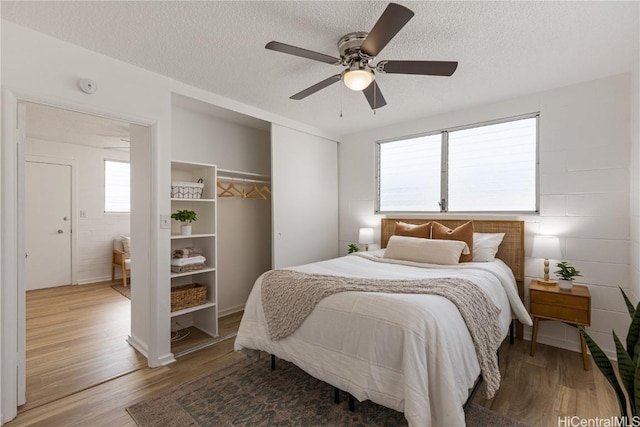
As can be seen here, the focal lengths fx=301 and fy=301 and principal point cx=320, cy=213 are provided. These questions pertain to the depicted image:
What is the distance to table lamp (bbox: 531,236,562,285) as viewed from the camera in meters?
2.76

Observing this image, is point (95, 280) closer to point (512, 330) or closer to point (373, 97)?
point (373, 97)

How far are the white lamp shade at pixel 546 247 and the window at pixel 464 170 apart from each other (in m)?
0.45

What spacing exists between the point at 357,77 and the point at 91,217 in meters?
5.54

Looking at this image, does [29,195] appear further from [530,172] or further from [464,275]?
[530,172]

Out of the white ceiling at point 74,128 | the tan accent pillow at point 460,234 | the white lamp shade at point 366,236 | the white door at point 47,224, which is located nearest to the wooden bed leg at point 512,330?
the tan accent pillow at point 460,234

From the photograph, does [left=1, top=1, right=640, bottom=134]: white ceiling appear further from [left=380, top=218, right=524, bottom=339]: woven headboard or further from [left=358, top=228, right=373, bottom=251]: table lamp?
[left=358, top=228, right=373, bottom=251]: table lamp

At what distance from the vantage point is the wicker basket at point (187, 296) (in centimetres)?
293

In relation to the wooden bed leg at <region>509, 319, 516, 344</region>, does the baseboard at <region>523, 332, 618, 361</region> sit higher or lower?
lower

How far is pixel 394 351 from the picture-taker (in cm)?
157

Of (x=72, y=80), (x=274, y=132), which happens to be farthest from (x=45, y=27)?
→ (x=274, y=132)

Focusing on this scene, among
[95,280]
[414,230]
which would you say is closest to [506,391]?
[414,230]

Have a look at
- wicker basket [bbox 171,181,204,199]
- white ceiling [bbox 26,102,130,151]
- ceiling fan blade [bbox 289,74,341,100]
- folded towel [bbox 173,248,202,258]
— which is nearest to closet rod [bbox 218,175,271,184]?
wicker basket [bbox 171,181,204,199]

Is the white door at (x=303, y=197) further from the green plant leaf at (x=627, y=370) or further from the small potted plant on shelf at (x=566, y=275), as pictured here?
the green plant leaf at (x=627, y=370)

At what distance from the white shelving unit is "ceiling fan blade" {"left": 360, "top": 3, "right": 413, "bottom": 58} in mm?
2055
